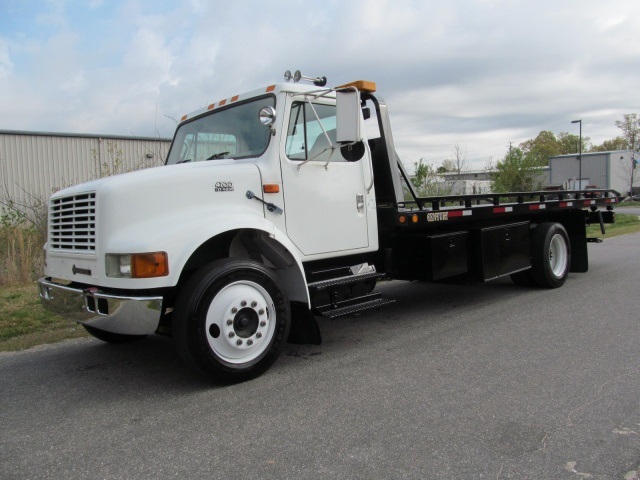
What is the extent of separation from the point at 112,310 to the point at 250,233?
1.29 metres

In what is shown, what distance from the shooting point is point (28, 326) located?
6.16 meters

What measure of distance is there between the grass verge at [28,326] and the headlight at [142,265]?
2.36 meters

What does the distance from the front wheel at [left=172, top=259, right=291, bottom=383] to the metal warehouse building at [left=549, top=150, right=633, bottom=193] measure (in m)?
46.0

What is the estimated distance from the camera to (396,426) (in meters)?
3.33

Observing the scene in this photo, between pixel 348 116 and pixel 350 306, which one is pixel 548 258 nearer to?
pixel 350 306

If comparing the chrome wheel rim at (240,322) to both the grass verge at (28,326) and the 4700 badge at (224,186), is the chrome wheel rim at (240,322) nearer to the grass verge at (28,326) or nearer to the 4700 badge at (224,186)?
the 4700 badge at (224,186)

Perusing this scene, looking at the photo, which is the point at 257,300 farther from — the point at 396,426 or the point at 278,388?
the point at 396,426

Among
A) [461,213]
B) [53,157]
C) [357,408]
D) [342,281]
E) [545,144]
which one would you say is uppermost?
[545,144]

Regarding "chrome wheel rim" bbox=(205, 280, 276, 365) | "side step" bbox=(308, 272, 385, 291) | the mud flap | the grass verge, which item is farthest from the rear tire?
the grass verge

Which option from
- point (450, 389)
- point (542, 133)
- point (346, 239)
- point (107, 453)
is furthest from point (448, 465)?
point (542, 133)

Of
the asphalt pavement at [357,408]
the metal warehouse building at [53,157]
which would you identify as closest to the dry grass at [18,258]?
the asphalt pavement at [357,408]

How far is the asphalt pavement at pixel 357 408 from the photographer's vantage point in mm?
2902

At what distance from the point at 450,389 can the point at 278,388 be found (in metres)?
1.28

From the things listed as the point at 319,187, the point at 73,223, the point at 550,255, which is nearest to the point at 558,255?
the point at 550,255
